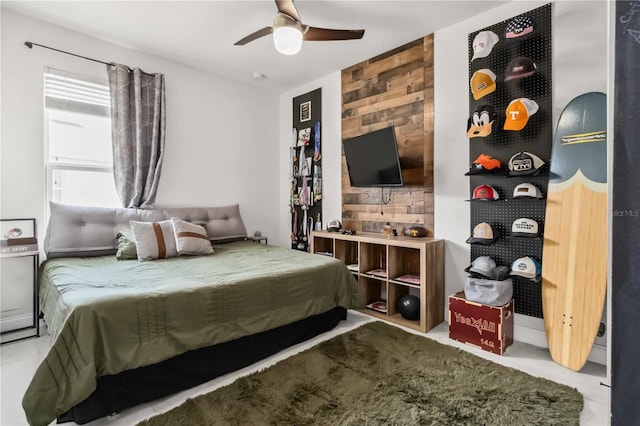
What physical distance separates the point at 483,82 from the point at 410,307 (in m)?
1.94

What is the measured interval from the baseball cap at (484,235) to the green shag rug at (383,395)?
0.84 metres

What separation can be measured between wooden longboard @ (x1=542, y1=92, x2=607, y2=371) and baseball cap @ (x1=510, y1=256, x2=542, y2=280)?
5 cm

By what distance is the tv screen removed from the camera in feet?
10.0

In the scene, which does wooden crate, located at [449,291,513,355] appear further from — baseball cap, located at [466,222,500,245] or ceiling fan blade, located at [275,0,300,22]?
ceiling fan blade, located at [275,0,300,22]

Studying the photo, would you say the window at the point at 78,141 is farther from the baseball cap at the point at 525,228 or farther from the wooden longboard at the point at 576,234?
the wooden longboard at the point at 576,234

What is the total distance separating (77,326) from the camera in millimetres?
1461

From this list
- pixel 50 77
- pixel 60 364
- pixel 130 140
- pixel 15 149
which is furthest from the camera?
pixel 130 140

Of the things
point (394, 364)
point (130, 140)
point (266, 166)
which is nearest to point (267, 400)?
point (394, 364)

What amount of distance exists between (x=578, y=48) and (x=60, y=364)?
3.53 m

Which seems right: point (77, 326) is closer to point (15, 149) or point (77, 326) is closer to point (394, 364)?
point (394, 364)

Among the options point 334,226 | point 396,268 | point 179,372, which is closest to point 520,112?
point 396,268

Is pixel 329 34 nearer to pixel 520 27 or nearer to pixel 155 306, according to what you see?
pixel 520 27

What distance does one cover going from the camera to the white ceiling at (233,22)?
2.59 meters

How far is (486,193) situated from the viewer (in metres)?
2.52
